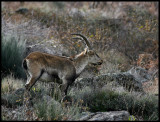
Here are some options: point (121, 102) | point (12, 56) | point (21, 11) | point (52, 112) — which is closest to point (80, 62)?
point (121, 102)

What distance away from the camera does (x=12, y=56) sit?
10.1 m

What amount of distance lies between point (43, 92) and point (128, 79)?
10.4ft

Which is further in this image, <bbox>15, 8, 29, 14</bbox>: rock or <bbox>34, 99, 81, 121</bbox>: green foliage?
<bbox>15, 8, 29, 14</bbox>: rock

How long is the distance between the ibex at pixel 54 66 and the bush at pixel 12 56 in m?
2.81

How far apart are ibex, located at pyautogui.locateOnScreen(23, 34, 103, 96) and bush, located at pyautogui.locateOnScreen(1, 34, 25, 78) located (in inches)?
Result: 111

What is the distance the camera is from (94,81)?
29.4 ft

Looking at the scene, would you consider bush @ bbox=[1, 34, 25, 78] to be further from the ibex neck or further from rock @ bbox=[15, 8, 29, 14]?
rock @ bbox=[15, 8, 29, 14]

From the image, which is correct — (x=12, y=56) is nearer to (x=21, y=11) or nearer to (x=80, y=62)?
(x=80, y=62)

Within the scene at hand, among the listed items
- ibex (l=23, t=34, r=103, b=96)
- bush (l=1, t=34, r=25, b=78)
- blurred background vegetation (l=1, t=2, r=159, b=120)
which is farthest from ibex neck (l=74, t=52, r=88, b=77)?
bush (l=1, t=34, r=25, b=78)

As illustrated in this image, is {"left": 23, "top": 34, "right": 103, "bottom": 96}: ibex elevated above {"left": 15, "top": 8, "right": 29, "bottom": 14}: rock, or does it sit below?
below

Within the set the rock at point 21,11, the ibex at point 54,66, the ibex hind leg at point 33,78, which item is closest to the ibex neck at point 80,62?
the ibex at point 54,66

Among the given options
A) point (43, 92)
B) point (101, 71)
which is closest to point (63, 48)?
point (101, 71)

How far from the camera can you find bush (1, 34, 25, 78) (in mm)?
9836

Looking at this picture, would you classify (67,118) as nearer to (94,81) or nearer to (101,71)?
(94,81)
